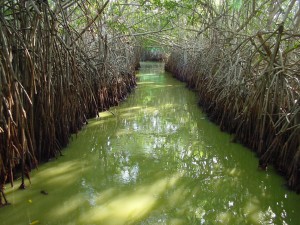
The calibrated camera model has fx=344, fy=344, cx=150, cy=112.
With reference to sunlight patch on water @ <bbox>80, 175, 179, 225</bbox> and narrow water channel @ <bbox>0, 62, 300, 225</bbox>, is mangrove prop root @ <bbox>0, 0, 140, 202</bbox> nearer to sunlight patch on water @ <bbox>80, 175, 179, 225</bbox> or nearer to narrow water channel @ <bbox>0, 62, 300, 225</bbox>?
narrow water channel @ <bbox>0, 62, 300, 225</bbox>

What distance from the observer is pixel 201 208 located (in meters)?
2.83

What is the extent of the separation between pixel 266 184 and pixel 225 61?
3048 mm

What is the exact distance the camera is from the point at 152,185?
324 cm

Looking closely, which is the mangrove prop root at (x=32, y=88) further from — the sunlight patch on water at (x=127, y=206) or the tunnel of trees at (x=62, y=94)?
the sunlight patch on water at (x=127, y=206)

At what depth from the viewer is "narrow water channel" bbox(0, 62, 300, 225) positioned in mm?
2674

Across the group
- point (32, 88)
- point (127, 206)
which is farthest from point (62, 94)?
point (127, 206)

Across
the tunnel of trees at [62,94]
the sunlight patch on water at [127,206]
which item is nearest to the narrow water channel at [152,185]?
the sunlight patch on water at [127,206]

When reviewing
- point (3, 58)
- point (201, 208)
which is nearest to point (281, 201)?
point (201, 208)

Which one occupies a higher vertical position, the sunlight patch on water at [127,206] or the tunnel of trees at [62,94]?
the tunnel of trees at [62,94]

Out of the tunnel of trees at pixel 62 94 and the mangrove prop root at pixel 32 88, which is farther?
the tunnel of trees at pixel 62 94

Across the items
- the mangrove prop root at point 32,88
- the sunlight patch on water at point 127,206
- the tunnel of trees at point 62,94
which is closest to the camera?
the sunlight patch on water at point 127,206

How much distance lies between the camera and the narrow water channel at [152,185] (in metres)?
2.67

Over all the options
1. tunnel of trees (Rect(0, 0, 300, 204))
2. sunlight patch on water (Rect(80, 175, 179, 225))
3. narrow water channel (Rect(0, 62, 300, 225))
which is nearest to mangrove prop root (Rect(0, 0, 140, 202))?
tunnel of trees (Rect(0, 0, 300, 204))

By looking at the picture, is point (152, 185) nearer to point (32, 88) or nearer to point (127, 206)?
point (127, 206)
